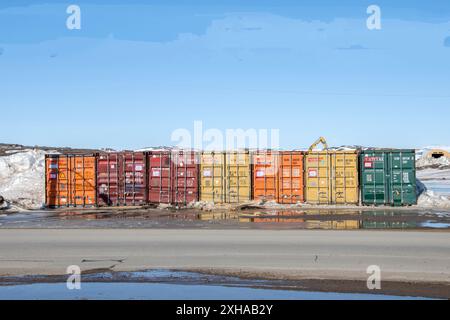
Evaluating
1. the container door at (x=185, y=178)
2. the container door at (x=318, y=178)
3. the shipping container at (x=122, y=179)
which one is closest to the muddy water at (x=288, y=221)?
the container door at (x=318, y=178)

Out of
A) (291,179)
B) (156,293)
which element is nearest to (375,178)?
(291,179)

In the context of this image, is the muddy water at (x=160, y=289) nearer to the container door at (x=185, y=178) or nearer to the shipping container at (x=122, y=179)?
the container door at (x=185, y=178)

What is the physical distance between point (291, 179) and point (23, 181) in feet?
66.0

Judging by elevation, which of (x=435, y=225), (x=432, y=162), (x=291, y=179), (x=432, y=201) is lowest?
(x=435, y=225)

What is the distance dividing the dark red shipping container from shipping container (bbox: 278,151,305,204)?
14.6ft

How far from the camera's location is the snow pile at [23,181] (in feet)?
109

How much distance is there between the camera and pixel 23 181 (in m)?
38.3

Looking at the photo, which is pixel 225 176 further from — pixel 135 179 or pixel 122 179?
pixel 122 179

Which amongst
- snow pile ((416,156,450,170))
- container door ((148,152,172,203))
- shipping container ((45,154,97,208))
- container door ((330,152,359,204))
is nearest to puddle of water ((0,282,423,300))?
container door ((330,152,359,204))

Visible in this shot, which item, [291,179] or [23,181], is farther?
[23,181]

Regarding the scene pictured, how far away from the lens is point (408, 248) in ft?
41.0

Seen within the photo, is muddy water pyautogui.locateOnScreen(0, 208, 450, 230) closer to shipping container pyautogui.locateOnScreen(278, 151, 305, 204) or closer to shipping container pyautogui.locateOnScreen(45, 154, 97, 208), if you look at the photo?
shipping container pyautogui.locateOnScreen(278, 151, 305, 204)

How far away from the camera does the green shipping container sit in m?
27.1

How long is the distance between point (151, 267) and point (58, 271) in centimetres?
168
